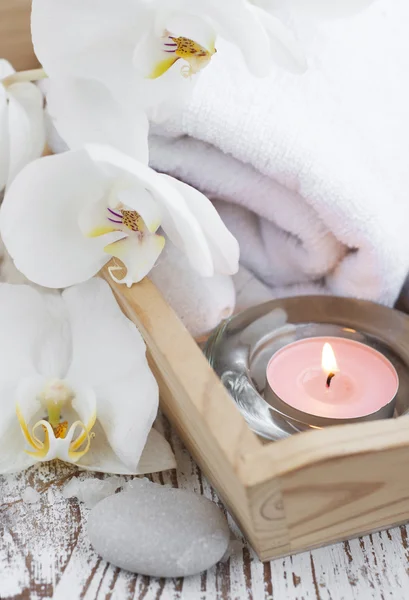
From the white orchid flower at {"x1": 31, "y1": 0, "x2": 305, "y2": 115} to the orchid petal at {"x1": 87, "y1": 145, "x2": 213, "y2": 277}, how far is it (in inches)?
2.1

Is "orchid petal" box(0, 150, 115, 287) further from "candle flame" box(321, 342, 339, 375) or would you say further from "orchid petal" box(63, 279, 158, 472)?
"candle flame" box(321, 342, 339, 375)

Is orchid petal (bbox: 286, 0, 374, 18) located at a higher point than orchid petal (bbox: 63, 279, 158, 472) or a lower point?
higher

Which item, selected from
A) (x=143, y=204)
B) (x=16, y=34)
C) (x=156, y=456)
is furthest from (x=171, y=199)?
(x=16, y=34)

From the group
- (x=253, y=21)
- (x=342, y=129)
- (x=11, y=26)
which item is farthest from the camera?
(x=11, y=26)

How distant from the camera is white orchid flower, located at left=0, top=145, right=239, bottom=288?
14.4 inches

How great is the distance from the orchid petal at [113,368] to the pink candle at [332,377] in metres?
0.07

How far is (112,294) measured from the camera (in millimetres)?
414

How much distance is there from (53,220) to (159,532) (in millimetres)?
162

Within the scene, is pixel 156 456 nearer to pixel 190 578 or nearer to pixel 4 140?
pixel 190 578

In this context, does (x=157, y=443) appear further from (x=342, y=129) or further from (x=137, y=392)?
(x=342, y=129)

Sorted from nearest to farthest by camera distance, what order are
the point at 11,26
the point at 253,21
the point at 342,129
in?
the point at 253,21, the point at 342,129, the point at 11,26

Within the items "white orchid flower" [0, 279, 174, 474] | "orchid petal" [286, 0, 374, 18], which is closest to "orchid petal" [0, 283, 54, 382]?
"white orchid flower" [0, 279, 174, 474]

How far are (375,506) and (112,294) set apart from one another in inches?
6.8

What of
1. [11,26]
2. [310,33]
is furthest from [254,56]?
[11,26]
